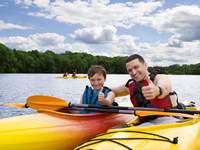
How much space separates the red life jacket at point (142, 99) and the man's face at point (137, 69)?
0.13 metres

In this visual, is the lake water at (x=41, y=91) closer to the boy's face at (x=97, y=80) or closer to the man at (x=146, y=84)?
the boy's face at (x=97, y=80)

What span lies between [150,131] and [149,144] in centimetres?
29

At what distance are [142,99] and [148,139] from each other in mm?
1297

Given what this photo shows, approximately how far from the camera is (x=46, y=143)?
4.64 metres

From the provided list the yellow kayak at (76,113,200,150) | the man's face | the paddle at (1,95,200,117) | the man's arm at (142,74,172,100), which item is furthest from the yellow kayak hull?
the man's face

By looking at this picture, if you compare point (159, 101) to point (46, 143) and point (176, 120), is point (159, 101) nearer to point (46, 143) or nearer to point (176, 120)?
point (176, 120)

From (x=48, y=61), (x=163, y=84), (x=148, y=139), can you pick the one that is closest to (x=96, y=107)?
(x=163, y=84)

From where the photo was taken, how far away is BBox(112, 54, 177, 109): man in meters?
4.72

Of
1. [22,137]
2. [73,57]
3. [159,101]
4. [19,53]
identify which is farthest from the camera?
[73,57]

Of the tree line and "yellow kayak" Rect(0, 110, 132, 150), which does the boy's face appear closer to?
"yellow kayak" Rect(0, 110, 132, 150)

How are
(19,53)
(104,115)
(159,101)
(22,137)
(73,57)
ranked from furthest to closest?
(73,57)
(19,53)
(104,115)
(159,101)
(22,137)

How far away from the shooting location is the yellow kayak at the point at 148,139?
3.71 metres

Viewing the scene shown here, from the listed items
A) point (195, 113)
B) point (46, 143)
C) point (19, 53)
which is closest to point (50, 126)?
point (46, 143)

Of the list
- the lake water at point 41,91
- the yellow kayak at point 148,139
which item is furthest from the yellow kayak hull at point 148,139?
the lake water at point 41,91
